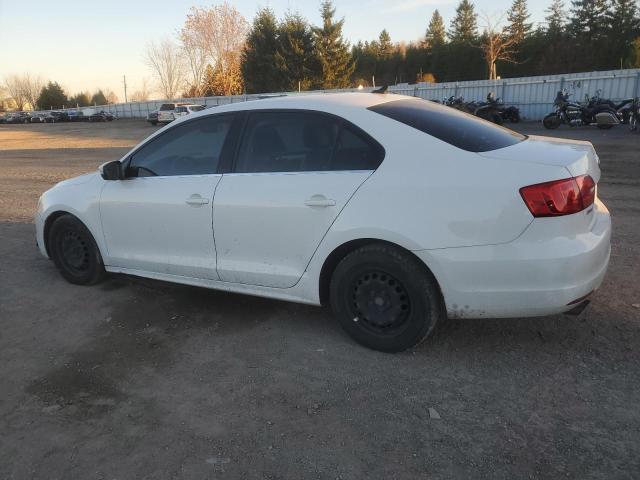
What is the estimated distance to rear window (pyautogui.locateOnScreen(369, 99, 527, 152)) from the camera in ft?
10.8

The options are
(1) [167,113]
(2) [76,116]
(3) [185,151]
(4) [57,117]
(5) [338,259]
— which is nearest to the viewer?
(5) [338,259]

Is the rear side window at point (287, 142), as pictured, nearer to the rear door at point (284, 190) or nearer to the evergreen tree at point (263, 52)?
the rear door at point (284, 190)

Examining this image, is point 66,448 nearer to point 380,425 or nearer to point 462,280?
point 380,425

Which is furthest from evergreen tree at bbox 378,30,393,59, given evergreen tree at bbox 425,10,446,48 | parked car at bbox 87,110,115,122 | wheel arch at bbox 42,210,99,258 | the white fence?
wheel arch at bbox 42,210,99,258

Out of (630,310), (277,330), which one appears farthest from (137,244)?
(630,310)

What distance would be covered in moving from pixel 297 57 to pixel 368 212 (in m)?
49.8

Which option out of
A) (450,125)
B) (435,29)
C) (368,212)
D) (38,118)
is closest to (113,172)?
(368,212)

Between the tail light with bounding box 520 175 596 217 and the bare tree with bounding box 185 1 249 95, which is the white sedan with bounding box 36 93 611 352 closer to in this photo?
the tail light with bounding box 520 175 596 217

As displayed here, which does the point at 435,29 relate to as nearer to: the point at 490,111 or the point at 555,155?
the point at 490,111

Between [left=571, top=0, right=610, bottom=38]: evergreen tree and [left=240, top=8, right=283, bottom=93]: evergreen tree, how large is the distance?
3158cm

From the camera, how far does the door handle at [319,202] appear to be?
133 inches

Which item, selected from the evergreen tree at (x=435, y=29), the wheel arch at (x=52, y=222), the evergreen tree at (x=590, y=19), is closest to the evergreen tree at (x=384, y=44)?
the evergreen tree at (x=435, y=29)

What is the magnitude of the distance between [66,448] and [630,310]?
3734 mm

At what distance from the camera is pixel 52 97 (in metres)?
89.3
